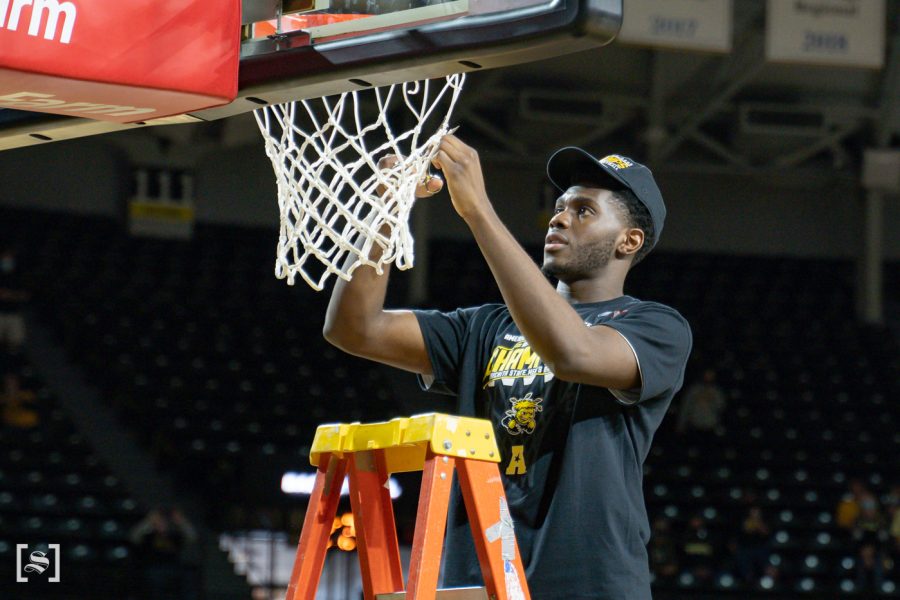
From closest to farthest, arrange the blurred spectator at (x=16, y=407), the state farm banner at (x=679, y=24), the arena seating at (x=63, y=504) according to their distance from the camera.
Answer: the arena seating at (x=63, y=504) < the state farm banner at (x=679, y=24) < the blurred spectator at (x=16, y=407)

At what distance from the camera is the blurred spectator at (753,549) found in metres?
11.9

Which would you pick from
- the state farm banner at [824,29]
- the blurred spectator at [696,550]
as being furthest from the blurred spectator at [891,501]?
the state farm banner at [824,29]

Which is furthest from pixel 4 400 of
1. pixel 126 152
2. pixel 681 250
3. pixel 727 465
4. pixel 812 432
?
pixel 681 250

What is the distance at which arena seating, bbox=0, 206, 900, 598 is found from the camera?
12609mm

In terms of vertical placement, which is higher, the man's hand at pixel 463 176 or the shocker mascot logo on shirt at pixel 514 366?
the man's hand at pixel 463 176

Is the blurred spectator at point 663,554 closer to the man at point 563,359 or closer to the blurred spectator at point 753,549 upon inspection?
the blurred spectator at point 753,549

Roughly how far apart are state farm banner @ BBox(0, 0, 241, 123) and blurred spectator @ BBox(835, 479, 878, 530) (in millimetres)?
11115

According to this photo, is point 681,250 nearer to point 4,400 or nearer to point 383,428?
point 4,400

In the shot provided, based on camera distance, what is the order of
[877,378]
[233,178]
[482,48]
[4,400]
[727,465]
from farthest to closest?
[233,178] → [877,378] → [727,465] → [4,400] → [482,48]

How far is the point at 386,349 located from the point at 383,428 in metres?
0.57

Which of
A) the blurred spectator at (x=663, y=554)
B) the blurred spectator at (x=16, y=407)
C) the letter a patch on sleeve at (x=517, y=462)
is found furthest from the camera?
the blurred spectator at (x=16, y=407)

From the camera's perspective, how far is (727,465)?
551 inches

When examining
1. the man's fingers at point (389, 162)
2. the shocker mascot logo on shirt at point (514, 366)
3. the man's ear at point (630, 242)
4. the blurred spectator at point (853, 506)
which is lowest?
the blurred spectator at point (853, 506)

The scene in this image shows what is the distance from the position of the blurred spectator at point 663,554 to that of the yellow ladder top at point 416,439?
8909 millimetres
